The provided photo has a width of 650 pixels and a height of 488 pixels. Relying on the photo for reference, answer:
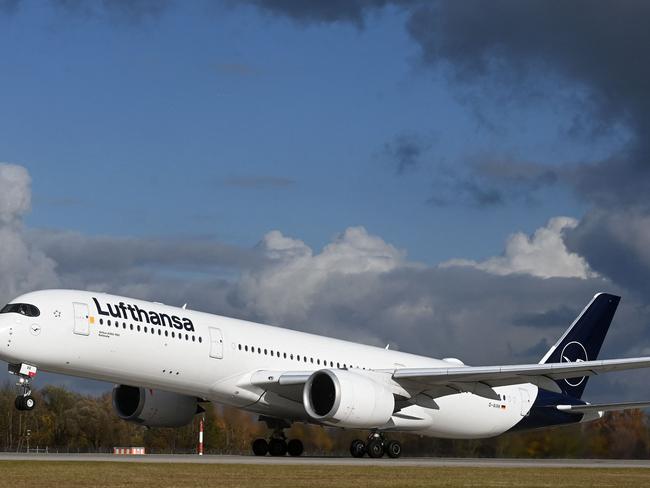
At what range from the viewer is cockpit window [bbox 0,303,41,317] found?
32.8 metres

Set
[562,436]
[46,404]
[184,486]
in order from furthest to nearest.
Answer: [46,404]
[562,436]
[184,486]

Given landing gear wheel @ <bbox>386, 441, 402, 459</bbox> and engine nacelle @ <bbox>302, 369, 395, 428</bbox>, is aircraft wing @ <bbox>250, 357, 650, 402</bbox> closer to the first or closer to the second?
engine nacelle @ <bbox>302, 369, 395, 428</bbox>

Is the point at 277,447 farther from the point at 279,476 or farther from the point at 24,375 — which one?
the point at 279,476

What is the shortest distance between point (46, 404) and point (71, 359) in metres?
31.6

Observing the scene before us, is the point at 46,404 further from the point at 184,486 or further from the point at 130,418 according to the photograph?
the point at 184,486

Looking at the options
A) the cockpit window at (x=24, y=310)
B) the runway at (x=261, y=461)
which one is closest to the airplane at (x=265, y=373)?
the cockpit window at (x=24, y=310)

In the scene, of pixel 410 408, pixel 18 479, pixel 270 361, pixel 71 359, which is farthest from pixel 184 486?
pixel 410 408

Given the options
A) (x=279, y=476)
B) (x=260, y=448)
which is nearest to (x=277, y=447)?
(x=260, y=448)

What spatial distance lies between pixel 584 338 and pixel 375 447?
1310 centimetres

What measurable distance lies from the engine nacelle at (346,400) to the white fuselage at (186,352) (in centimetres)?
211

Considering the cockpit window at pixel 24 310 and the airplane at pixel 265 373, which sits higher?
the cockpit window at pixel 24 310

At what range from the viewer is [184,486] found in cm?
1888

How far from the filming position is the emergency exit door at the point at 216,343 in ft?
118

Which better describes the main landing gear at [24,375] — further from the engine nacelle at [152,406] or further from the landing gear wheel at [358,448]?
the landing gear wheel at [358,448]
